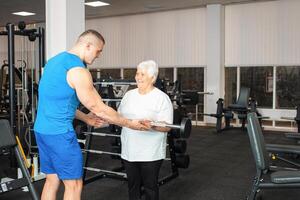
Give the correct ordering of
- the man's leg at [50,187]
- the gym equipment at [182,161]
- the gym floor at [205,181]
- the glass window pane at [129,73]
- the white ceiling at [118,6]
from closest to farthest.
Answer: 1. the man's leg at [50,187]
2. the gym floor at [205,181]
3. the gym equipment at [182,161]
4. the white ceiling at [118,6]
5. the glass window pane at [129,73]

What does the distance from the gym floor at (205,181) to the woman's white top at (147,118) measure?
103 centimetres

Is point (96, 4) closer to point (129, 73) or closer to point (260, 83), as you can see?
point (129, 73)

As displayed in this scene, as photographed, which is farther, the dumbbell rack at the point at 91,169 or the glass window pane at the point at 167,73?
the glass window pane at the point at 167,73

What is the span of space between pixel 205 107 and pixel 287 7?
2930 millimetres

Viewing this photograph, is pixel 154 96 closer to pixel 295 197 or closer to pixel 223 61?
pixel 295 197

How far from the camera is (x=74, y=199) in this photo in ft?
7.41

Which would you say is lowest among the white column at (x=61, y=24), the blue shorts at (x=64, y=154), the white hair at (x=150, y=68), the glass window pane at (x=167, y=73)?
the blue shorts at (x=64, y=154)

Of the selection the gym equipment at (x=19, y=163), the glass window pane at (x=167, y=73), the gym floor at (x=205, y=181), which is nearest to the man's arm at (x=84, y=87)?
the gym equipment at (x=19, y=163)

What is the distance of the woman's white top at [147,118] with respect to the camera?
8.45 ft

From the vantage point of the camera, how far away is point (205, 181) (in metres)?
4.04

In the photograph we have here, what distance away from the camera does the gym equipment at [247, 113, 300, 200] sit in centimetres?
259

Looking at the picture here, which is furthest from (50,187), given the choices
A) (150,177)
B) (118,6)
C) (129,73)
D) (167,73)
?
(129,73)

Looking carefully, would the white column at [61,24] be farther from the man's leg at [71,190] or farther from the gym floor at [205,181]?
the man's leg at [71,190]

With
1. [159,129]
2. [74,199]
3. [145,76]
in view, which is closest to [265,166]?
[159,129]
